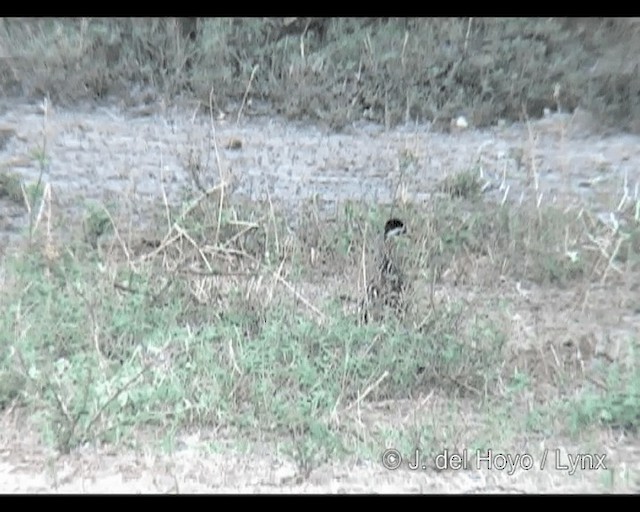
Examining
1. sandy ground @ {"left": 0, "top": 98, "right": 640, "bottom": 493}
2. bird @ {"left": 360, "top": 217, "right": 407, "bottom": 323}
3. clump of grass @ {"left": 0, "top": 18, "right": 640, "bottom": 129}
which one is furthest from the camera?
clump of grass @ {"left": 0, "top": 18, "right": 640, "bottom": 129}

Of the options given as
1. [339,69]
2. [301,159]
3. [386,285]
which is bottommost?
[386,285]

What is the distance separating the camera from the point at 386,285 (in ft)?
8.52

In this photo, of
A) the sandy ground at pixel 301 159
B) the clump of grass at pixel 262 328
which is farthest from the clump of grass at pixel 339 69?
the clump of grass at pixel 262 328

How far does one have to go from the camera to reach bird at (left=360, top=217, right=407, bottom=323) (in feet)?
8.38

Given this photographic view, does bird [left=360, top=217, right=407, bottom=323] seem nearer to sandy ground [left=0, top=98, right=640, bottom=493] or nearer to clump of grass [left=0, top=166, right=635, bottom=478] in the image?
clump of grass [left=0, top=166, right=635, bottom=478]

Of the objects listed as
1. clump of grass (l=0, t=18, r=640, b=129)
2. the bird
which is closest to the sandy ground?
clump of grass (l=0, t=18, r=640, b=129)

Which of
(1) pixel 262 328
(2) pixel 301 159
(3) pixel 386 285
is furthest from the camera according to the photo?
(2) pixel 301 159

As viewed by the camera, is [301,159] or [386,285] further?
[301,159]

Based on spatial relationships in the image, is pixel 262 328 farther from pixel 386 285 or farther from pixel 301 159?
pixel 301 159

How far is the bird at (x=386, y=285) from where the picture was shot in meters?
2.55

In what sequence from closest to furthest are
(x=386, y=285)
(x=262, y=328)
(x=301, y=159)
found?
(x=262, y=328) < (x=386, y=285) < (x=301, y=159)

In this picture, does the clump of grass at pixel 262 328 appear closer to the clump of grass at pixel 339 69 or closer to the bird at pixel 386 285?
the bird at pixel 386 285

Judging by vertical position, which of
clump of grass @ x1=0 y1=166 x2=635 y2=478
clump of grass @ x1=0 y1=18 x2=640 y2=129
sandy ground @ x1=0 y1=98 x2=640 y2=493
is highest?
clump of grass @ x1=0 y1=18 x2=640 y2=129

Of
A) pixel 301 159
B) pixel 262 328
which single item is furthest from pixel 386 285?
pixel 301 159
